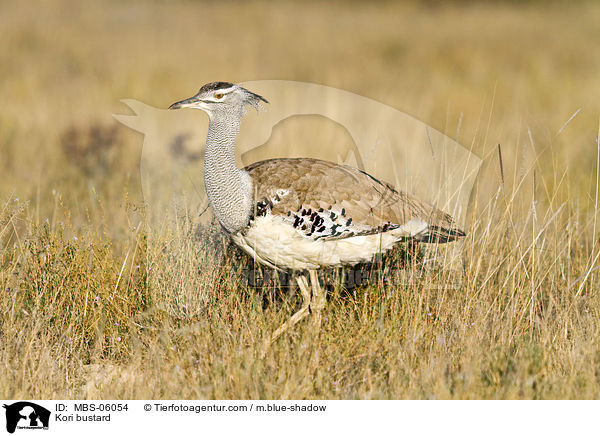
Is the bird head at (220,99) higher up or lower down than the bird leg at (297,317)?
higher up

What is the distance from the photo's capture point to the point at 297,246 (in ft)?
10.3

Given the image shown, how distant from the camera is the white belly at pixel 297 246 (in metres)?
3.12

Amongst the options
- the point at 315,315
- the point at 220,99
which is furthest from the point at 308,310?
the point at 220,99

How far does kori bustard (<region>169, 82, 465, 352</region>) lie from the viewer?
3.11 metres

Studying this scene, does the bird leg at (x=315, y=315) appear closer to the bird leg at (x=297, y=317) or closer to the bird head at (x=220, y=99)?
the bird leg at (x=297, y=317)

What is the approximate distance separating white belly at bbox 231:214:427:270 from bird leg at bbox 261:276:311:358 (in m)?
0.25

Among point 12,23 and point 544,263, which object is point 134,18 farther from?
point 544,263
